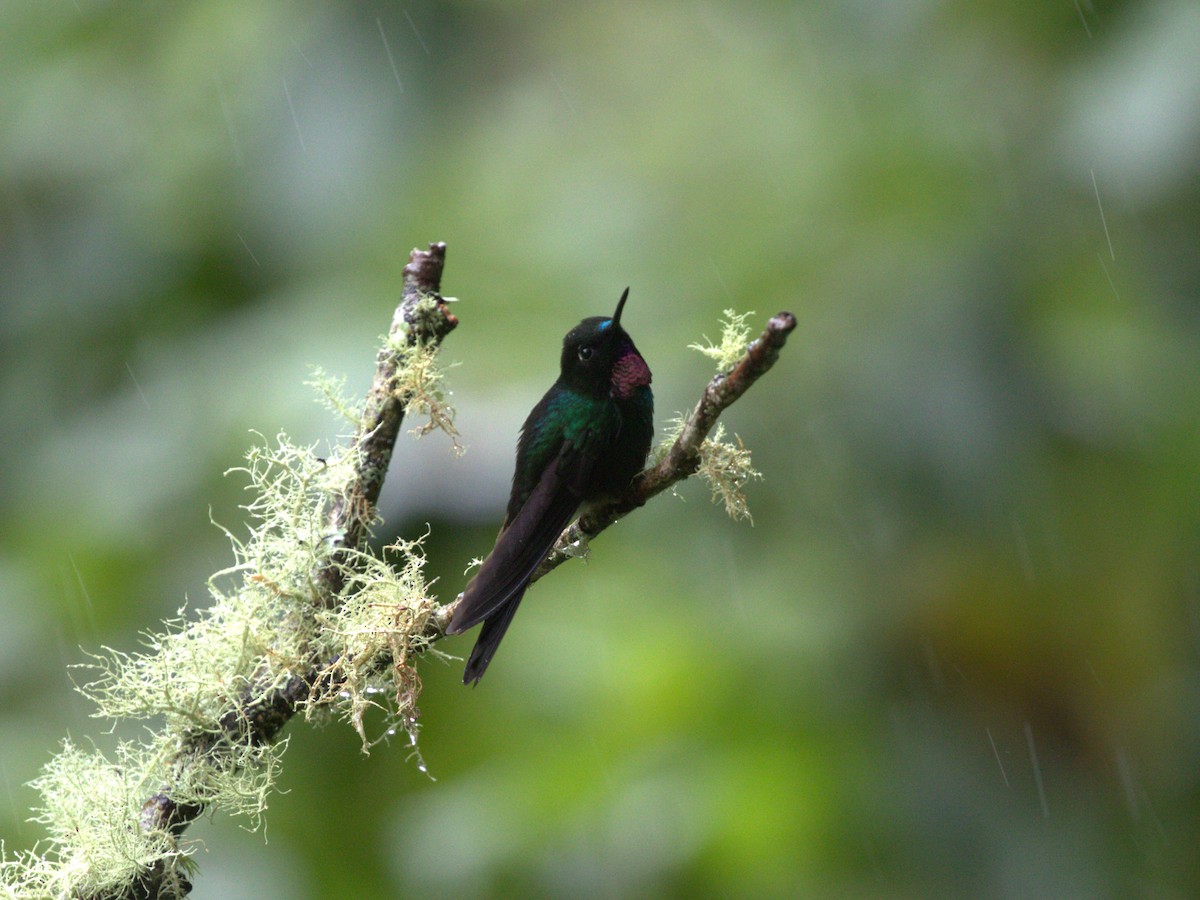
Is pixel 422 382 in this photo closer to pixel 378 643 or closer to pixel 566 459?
pixel 566 459

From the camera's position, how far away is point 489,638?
1.25m

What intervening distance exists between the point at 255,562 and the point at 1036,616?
3.06 metres

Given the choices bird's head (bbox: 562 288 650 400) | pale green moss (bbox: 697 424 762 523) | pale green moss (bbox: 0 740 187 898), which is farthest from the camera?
bird's head (bbox: 562 288 650 400)

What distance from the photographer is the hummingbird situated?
1.22 m

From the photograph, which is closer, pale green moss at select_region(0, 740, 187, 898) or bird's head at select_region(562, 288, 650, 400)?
pale green moss at select_region(0, 740, 187, 898)

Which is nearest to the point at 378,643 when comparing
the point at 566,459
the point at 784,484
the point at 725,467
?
the point at 566,459

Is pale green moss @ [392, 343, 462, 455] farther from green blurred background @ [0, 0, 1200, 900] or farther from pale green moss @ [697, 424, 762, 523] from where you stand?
green blurred background @ [0, 0, 1200, 900]

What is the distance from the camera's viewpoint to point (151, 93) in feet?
19.3

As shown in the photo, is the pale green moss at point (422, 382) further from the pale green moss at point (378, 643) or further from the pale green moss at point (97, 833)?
the pale green moss at point (97, 833)

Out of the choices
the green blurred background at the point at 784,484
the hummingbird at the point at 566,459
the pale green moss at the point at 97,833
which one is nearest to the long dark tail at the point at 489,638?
the hummingbird at the point at 566,459

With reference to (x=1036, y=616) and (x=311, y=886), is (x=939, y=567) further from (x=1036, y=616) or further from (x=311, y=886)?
(x=311, y=886)

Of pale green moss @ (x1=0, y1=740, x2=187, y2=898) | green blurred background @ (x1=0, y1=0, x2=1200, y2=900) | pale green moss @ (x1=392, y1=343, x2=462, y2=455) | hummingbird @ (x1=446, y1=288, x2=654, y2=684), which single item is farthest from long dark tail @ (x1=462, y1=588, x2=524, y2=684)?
green blurred background @ (x1=0, y1=0, x2=1200, y2=900)

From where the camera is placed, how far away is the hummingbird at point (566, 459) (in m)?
1.22

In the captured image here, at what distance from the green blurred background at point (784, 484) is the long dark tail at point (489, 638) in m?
1.96
